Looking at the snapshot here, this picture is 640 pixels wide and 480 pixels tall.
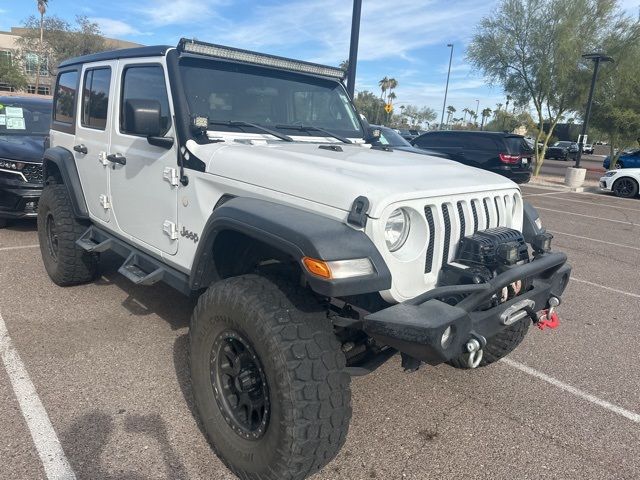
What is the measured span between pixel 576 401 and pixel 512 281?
1.58 m

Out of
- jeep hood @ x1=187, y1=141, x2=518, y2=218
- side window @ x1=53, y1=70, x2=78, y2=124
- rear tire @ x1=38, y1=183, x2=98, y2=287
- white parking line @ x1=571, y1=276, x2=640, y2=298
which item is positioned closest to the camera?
jeep hood @ x1=187, y1=141, x2=518, y2=218

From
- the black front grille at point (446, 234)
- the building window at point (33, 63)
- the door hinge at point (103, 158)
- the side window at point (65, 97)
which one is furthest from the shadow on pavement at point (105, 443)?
the building window at point (33, 63)

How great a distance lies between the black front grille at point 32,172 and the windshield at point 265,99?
436cm

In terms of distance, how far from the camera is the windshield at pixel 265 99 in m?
3.21

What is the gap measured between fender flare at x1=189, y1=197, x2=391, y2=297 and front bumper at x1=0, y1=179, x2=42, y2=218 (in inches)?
196

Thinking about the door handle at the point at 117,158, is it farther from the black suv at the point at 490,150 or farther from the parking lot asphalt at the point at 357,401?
the black suv at the point at 490,150

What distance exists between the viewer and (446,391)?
3.39 metres

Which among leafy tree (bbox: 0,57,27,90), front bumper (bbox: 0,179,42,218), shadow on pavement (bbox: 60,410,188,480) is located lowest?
shadow on pavement (bbox: 60,410,188,480)

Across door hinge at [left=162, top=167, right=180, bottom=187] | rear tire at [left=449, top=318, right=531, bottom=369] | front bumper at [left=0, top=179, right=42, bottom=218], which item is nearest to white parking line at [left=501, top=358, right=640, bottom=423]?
rear tire at [left=449, top=318, right=531, bottom=369]

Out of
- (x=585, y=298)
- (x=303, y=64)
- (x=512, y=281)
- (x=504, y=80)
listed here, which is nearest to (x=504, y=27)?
(x=504, y=80)

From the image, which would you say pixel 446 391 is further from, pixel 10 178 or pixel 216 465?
pixel 10 178

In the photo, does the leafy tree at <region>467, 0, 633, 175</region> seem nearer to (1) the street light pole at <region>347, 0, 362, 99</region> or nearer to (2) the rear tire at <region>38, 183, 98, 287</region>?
(1) the street light pole at <region>347, 0, 362, 99</region>

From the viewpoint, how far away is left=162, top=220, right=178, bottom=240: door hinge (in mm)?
3199

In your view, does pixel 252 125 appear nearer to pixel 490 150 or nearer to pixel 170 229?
pixel 170 229
